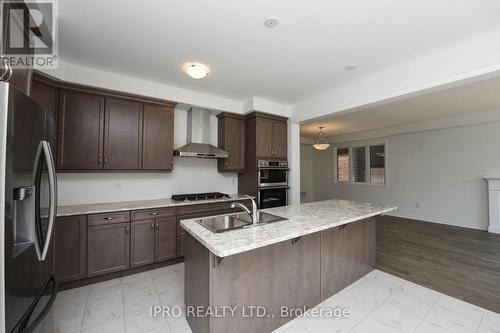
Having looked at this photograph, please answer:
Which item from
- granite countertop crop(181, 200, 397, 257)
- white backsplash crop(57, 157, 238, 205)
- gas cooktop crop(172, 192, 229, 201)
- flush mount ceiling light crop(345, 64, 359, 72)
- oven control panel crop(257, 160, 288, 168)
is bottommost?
granite countertop crop(181, 200, 397, 257)

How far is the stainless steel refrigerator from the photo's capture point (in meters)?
0.84

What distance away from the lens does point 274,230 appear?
5.30 ft

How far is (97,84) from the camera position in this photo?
2.71 metres

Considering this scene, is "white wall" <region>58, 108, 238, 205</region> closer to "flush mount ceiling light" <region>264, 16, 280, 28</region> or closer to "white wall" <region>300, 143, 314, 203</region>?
A: "flush mount ceiling light" <region>264, 16, 280, 28</region>

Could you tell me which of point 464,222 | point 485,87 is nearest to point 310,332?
point 485,87

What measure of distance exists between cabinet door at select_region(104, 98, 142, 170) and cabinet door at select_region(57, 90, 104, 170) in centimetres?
8

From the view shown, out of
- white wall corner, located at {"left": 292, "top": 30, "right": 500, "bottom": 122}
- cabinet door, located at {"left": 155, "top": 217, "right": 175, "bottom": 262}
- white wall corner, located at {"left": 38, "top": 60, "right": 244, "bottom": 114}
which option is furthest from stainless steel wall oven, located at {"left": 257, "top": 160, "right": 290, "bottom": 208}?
cabinet door, located at {"left": 155, "top": 217, "right": 175, "bottom": 262}

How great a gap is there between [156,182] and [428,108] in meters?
5.45

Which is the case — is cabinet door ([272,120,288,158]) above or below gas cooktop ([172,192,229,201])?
above

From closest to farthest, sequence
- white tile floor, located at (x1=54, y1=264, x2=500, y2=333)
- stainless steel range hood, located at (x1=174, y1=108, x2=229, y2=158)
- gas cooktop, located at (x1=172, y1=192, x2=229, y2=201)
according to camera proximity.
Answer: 1. white tile floor, located at (x1=54, y1=264, x2=500, y2=333)
2. gas cooktop, located at (x1=172, y1=192, x2=229, y2=201)
3. stainless steel range hood, located at (x1=174, y1=108, x2=229, y2=158)

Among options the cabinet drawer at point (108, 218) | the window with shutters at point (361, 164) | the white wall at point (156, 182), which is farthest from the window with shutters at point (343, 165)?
the cabinet drawer at point (108, 218)

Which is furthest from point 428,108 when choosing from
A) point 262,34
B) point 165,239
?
point 165,239

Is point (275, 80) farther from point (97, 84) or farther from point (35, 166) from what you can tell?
point (35, 166)

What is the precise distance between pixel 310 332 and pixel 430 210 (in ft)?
18.3
